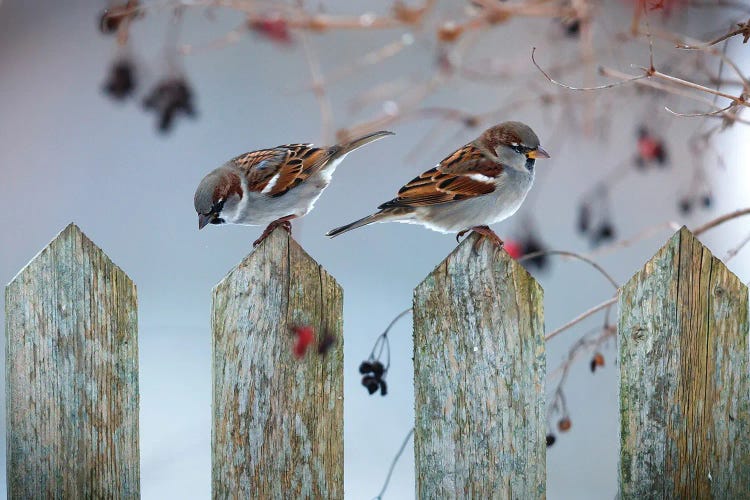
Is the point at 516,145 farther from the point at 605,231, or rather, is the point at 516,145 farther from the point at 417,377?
the point at 417,377

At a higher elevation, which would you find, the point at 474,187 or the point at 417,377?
the point at 474,187

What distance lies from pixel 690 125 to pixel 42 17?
378 centimetres

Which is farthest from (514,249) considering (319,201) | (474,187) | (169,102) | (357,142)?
(319,201)

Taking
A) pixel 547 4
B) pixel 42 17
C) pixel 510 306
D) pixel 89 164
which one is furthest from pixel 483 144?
pixel 42 17

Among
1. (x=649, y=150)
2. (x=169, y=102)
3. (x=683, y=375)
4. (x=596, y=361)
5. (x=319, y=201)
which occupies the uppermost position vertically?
(x=319, y=201)

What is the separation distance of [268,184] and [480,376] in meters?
0.96

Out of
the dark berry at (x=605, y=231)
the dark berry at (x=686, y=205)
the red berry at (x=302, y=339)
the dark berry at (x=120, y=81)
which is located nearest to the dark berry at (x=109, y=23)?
the dark berry at (x=120, y=81)

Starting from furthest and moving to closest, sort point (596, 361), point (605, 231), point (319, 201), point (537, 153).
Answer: point (319, 201) < point (605, 231) < point (537, 153) < point (596, 361)

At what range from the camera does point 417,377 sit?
79.8 inches

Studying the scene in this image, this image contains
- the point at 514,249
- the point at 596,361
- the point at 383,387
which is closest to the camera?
the point at 383,387

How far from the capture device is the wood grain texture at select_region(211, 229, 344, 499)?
2.01 metres

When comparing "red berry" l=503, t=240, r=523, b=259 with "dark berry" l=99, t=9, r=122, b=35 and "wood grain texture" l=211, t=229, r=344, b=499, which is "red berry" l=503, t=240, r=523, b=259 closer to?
"wood grain texture" l=211, t=229, r=344, b=499

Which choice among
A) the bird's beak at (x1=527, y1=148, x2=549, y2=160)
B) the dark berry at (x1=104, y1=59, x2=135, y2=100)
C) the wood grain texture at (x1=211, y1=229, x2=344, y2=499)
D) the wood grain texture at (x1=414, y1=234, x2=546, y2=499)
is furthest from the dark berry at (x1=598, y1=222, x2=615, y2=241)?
the dark berry at (x1=104, y1=59, x2=135, y2=100)

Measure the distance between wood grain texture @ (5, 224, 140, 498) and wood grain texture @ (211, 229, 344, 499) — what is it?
7.7 inches
